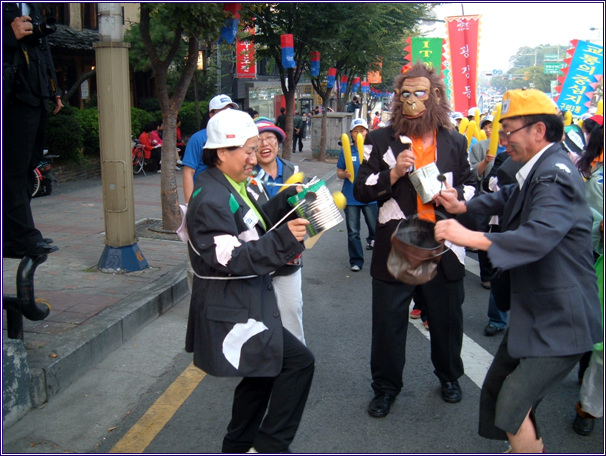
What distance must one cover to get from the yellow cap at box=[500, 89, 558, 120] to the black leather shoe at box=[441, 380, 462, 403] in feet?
6.76

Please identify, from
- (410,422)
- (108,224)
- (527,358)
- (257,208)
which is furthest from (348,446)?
(108,224)

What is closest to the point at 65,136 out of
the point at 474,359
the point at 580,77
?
the point at 580,77

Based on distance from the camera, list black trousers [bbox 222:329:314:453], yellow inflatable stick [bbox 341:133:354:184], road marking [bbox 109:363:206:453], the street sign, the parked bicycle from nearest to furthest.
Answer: black trousers [bbox 222:329:314:453]
road marking [bbox 109:363:206:453]
yellow inflatable stick [bbox 341:133:354:184]
the street sign
the parked bicycle

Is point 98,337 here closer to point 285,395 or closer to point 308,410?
point 308,410

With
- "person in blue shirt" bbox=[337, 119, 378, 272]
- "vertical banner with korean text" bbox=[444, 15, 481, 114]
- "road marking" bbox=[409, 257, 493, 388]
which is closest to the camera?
"road marking" bbox=[409, 257, 493, 388]

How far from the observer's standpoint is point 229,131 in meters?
2.82

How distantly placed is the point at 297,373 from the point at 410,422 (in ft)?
4.06

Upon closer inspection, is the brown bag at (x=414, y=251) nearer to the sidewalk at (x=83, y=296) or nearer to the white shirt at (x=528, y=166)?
the white shirt at (x=528, y=166)

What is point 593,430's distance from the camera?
375 cm

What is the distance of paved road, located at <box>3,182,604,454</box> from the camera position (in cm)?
357

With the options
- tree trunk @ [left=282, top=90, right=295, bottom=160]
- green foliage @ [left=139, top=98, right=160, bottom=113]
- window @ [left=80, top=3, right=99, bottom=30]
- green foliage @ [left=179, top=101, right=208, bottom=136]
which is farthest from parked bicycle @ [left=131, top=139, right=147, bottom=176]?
window @ [left=80, top=3, right=99, bottom=30]

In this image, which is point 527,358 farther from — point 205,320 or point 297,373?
point 205,320

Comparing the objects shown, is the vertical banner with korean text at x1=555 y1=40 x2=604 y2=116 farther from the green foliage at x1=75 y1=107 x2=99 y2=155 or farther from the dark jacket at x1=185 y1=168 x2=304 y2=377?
the green foliage at x1=75 y1=107 x2=99 y2=155

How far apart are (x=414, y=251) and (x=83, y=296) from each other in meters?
3.75
